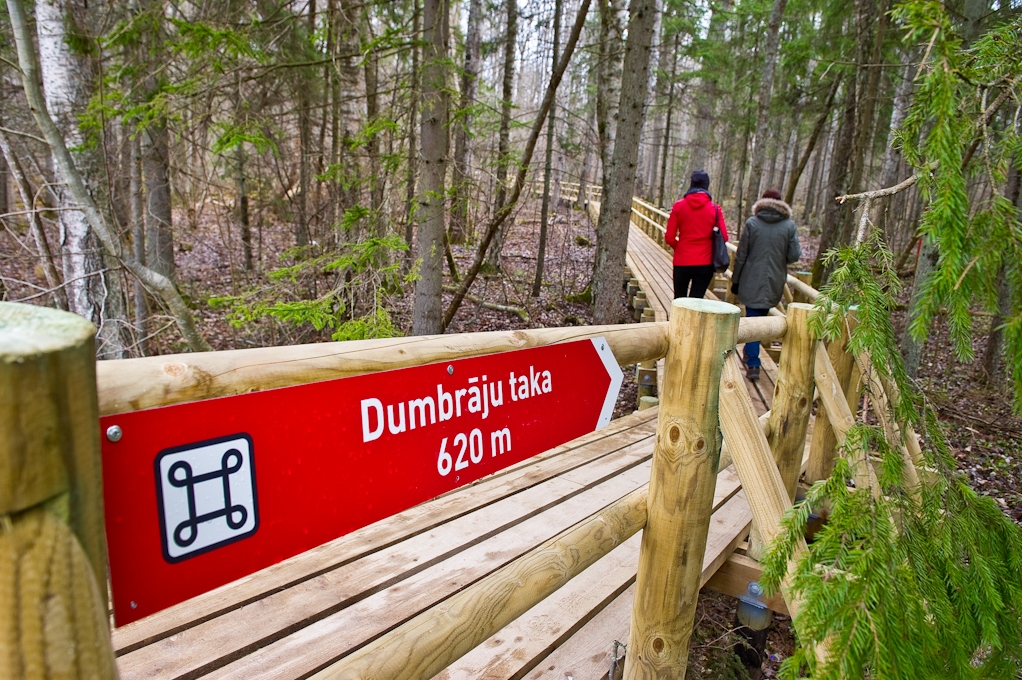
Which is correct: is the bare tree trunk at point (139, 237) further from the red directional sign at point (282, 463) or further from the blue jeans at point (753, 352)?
the blue jeans at point (753, 352)

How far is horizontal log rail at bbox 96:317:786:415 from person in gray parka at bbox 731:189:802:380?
18.3 feet

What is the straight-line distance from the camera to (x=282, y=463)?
1077 mm

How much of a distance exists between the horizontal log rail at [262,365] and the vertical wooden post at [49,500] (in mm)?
113

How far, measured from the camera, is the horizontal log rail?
90 centimetres

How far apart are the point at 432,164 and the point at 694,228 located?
3.27 meters

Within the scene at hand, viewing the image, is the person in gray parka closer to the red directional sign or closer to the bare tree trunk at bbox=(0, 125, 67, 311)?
the red directional sign

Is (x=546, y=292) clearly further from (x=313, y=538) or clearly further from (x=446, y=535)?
(x=313, y=538)

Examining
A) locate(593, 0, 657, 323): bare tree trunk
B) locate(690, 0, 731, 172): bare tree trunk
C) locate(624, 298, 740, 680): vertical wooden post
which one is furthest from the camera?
locate(690, 0, 731, 172): bare tree trunk

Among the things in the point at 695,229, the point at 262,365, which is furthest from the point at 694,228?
the point at 262,365

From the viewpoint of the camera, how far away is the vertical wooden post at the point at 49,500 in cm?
63

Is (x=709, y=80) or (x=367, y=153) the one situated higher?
(x=709, y=80)

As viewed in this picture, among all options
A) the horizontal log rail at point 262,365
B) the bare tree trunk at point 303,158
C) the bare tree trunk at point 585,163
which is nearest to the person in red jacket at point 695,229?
the bare tree trunk at point 585,163

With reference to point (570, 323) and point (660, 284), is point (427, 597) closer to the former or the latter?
point (570, 323)

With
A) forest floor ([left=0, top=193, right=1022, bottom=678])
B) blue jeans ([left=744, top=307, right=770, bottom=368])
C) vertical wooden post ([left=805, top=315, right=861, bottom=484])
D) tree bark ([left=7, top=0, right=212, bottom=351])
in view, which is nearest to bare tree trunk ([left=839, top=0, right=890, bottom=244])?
forest floor ([left=0, top=193, right=1022, bottom=678])
